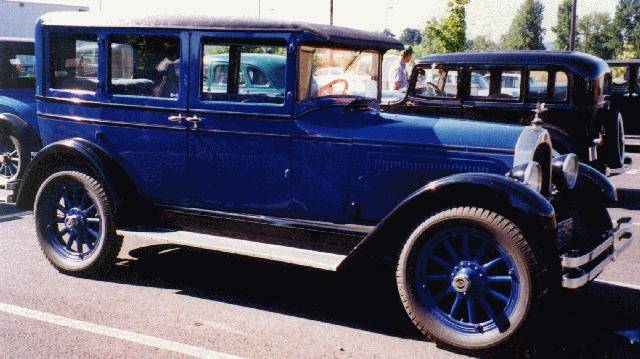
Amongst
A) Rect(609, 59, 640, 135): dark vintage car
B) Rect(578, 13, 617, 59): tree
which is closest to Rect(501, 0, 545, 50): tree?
Rect(578, 13, 617, 59): tree

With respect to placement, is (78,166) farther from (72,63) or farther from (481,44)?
(481,44)

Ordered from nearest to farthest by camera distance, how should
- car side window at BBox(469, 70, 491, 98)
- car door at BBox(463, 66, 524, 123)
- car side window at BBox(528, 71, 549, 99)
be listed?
car side window at BBox(528, 71, 549, 99) < car door at BBox(463, 66, 524, 123) < car side window at BBox(469, 70, 491, 98)

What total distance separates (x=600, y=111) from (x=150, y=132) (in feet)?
17.9

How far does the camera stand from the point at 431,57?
28.1ft

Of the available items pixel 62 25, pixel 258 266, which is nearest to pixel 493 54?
pixel 258 266

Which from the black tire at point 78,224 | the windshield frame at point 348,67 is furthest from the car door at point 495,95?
the black tire at point 78,224

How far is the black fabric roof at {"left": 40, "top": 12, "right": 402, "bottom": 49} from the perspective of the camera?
162 inches

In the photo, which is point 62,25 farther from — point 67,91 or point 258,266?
point 258,266

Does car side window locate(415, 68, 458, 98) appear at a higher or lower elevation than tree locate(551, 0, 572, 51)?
lower

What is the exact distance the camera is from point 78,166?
4.74 metres

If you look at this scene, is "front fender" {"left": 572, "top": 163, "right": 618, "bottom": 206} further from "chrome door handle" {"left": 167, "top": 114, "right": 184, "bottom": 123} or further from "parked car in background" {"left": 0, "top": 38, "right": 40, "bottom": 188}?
"parked car in background" {"left": 0, "top": 38, "right": 40, "bottom": 188}

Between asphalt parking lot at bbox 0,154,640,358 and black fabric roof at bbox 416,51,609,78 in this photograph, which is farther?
black fabric roof at bbox 416,51,609,78

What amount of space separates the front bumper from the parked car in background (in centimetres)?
607

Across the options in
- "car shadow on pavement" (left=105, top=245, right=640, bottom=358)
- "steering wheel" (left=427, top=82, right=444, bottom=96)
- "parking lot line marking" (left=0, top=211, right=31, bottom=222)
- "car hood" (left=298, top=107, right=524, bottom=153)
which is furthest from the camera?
"steering wheel" (left=427, top=82, right=444, bottom=96)
